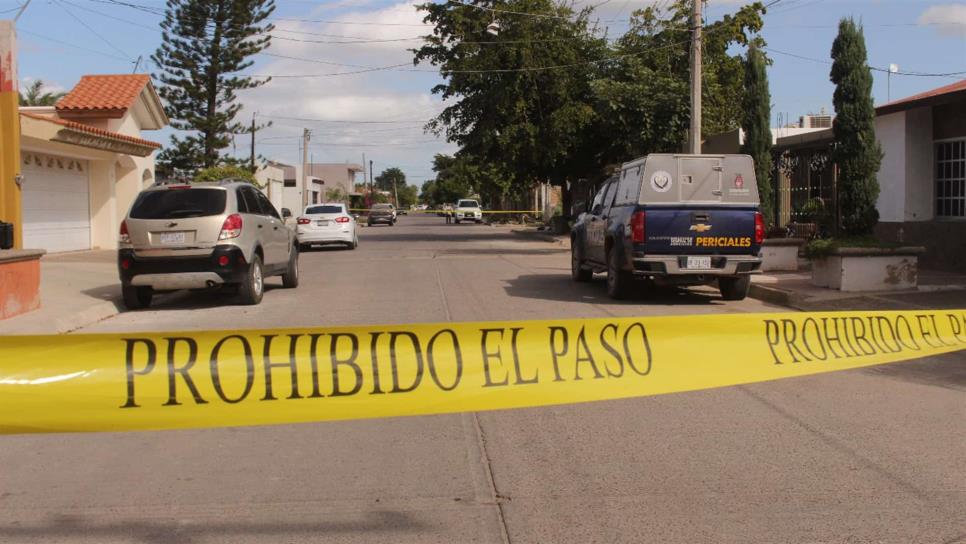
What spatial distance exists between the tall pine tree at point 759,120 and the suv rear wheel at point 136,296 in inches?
489

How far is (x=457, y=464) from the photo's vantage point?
5.59m

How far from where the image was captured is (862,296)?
44.1ft

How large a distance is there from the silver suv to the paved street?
642 centimetres

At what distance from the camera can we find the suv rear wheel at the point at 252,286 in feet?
42.9

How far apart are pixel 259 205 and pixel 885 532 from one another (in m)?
11.7

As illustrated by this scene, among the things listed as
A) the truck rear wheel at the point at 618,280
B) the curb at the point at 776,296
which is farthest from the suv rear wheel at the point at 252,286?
the curb at the point at 776,296

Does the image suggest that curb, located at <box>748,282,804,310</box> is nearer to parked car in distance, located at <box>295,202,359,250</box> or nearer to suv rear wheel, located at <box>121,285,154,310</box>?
suv rear wheel, located at <box>121,285,154,310</box>

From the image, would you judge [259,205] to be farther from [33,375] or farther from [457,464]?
[33,375]

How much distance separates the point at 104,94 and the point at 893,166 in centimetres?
2189

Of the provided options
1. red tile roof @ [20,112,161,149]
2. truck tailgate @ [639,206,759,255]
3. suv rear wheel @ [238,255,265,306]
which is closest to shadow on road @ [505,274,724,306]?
truck tailgate @ [639,206,759,255]

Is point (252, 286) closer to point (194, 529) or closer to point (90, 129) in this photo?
point (194, 529)

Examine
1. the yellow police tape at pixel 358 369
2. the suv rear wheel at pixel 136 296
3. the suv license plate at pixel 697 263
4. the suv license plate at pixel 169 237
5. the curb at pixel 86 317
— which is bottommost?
the curb at pixel 86 317

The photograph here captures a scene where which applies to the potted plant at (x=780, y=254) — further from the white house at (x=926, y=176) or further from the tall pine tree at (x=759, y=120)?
the white house at (x=926, y=176)

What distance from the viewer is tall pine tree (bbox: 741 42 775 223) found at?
19188 millimetres
